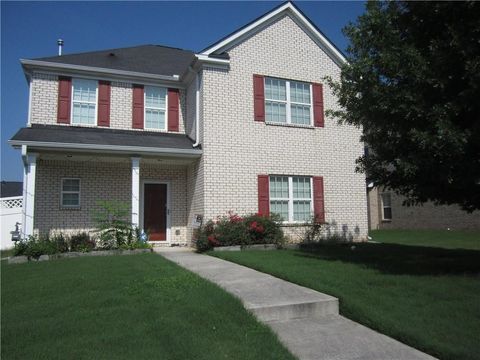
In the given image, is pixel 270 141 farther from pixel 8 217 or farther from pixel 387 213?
pixel 387 213

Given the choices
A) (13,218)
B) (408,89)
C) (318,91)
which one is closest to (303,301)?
(408,89)

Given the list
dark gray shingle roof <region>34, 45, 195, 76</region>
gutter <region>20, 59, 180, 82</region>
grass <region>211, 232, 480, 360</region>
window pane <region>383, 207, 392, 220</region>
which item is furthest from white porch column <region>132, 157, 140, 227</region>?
window pane <region>383, 207, 392, 220</region>

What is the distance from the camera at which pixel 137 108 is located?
46.1ft

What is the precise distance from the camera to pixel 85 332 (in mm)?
4285

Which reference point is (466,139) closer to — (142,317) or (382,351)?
(382,351)

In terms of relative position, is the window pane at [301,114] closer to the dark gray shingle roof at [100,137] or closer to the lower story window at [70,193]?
the dark gray shingle roof at [100,137]

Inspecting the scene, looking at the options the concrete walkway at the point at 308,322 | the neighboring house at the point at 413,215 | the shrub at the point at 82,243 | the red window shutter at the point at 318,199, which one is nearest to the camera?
the concrete walkway at the point at 308,322

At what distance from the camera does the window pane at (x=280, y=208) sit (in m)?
13.3

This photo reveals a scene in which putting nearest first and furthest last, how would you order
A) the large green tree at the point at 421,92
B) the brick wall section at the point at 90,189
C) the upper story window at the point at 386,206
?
the large green tree at the point at 421,92, the brick wall section at the point at 90,189, the upper story window at the point at 386,206

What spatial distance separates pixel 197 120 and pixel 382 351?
1039 centimetres

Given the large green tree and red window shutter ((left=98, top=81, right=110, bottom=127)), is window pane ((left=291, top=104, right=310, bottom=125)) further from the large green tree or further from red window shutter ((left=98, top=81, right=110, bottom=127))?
red window shutter ((left=98, top=81, right=110, bottom=127))

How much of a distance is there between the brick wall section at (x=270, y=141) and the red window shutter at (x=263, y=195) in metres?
0.16

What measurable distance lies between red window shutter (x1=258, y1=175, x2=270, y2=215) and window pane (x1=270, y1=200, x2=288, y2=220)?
294 millimetres

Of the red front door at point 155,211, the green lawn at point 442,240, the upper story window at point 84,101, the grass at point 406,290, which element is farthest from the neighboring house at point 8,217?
the green lawn at point 442,240
